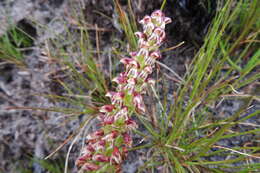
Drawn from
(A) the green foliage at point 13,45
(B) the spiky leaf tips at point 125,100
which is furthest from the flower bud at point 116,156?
(A) the green foliage at point 13,45

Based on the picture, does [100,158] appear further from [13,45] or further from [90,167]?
[13,45]

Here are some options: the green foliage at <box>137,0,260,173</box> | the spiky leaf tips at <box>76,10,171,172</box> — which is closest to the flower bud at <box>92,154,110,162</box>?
the spiky leaf tips at <box>76,10,171,172</box>

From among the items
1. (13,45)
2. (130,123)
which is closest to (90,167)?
(130,123)

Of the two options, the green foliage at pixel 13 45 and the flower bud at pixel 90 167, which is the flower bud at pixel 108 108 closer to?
the flower bud at pixel 90 167

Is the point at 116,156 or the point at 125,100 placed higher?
the point at 125,100

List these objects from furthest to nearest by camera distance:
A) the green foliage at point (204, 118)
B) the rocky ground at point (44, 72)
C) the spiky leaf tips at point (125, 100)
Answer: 1. the rocky ground at point (44, 72)
2. the green foliage at point (204, 118)
3. the spiky leaf tips at point (125, 100)

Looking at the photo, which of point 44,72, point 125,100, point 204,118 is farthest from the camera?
point 44,72
